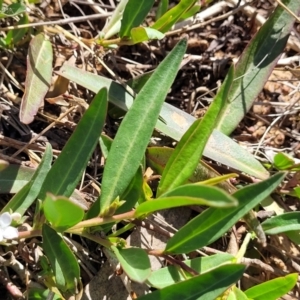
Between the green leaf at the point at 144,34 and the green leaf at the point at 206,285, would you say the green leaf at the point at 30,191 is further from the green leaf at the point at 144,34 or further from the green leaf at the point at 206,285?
the green leaf at the point at 144,34

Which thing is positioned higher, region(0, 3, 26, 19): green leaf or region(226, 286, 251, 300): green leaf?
region(0, 3, 26, 19): green leaf

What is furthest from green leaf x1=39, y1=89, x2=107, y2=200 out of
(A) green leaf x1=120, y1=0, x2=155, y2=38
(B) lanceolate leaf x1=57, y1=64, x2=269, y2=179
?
(A) green leaf x1=120, y1=0, x2=155, y2=38

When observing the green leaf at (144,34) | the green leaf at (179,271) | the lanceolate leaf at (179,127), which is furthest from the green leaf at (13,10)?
the green leaf at (179,271)

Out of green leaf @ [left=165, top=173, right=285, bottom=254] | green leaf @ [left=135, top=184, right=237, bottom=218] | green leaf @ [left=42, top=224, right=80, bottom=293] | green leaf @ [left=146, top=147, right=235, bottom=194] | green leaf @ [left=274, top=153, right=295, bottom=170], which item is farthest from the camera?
green leaf @ [left=274, top=153, right=295, bottom=170]

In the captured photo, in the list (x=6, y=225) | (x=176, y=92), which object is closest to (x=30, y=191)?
(x=6, y=225)

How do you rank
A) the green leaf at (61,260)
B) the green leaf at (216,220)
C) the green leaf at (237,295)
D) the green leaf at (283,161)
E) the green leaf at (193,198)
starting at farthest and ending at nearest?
the green leaf at (283,161) → the green leaf at (237,295) → the green leaf at (61,260) → the green leaf at (216,220) → the green leaf at (193,198)

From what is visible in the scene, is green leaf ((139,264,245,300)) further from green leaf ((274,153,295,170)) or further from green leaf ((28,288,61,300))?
green leaf ((274,153,295,170))
